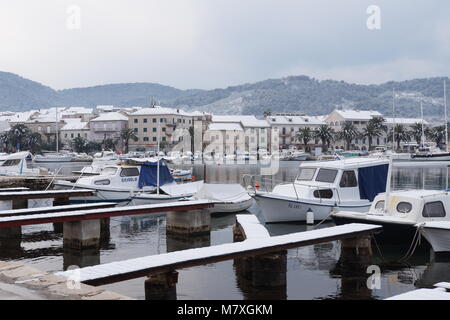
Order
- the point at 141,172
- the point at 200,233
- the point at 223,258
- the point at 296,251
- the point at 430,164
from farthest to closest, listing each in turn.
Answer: the point at 430,164
the point at 141,172
the point at 200,233
the point at 296,251
the point at 223,258

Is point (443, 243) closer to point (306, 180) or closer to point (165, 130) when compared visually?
point (306, 180)

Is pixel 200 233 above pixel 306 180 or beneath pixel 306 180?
beneath

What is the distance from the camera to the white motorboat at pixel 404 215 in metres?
19.0

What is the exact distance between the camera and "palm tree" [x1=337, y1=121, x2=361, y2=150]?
133 metres

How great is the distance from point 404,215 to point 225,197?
43.8ft

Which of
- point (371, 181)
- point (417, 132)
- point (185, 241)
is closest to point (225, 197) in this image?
point (185, 241)

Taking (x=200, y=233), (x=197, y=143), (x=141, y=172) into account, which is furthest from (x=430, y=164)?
(x=200, y=233)

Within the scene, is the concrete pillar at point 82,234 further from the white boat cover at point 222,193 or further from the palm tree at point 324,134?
the palm tree at point 324,134

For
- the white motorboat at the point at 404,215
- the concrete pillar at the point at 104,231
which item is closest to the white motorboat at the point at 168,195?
the concrete pillar at the point at 104,231

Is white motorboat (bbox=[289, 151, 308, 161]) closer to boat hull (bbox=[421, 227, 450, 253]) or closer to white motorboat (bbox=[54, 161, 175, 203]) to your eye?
white motorboat (bbox=[54, 161, 175, 203])

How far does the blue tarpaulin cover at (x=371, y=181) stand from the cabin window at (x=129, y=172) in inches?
606
